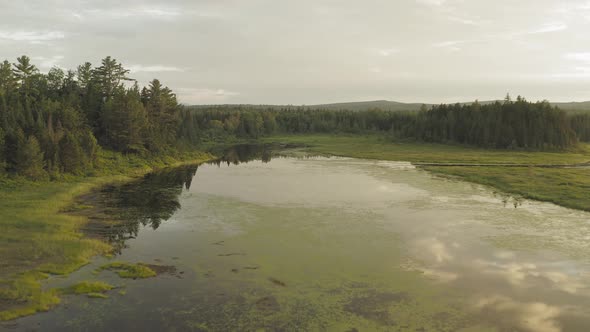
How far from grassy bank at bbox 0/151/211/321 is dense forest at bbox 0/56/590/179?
4.01 meters

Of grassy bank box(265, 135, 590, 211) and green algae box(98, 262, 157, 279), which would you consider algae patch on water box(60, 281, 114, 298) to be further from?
grassy bank box(265, 135, 590, 211)

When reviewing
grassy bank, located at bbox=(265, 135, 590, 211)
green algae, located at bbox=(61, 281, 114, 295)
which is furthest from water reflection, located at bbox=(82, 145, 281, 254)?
grassy bank, located at bbox=(265, 135, 590, 211)

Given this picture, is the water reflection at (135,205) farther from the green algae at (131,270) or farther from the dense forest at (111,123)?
the dense forest at (111,123)

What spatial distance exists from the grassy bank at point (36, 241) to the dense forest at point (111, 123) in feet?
13.1

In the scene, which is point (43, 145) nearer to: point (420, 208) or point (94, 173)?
point (94, 173)

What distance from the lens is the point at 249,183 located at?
59812 mm

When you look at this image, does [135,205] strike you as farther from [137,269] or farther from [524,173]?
[524,173]

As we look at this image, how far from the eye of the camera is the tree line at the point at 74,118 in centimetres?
5025

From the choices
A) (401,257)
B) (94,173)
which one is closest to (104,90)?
(94,173)

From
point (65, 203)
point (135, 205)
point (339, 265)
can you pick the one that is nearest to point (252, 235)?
point (339, 265)

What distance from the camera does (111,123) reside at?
7388 centimetres

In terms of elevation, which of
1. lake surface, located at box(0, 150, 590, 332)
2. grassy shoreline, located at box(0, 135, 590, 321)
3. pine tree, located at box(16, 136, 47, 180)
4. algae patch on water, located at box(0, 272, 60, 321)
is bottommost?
lake surface, located at box(0, 150, 590, 332)

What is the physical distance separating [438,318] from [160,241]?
1979cm

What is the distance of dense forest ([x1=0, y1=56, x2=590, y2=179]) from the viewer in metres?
53.3
